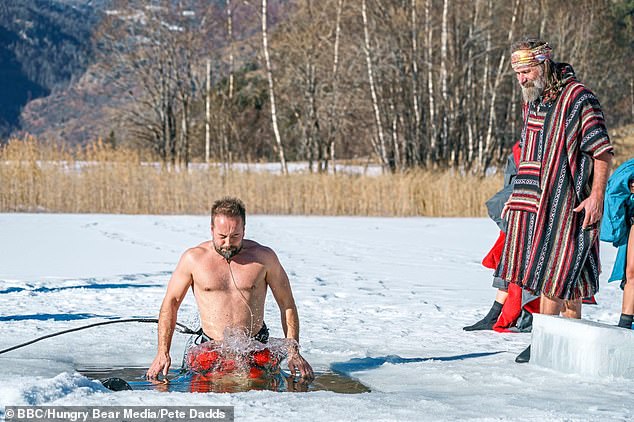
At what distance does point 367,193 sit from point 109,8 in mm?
15287

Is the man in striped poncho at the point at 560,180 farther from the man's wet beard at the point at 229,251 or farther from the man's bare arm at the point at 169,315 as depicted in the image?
the man's bare arm at the point at 169,315

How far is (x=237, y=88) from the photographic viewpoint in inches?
1877

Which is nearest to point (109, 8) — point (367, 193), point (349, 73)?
point (349, 73)

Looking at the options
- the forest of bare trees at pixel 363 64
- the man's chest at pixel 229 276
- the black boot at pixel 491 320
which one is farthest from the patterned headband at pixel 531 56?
the forest of bare trees at pixel 363 64

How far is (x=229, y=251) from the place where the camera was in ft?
16.2

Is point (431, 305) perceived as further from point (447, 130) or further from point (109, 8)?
point (109, 8)

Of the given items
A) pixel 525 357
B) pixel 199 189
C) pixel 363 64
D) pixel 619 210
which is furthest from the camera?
pixel 363 64

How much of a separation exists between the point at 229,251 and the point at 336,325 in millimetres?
2031

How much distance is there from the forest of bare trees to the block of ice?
17.7m

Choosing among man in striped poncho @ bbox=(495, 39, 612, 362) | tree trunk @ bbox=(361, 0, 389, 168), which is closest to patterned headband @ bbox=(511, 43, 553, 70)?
man in striped poncho @ bbox=(495, 39, 612, 362)

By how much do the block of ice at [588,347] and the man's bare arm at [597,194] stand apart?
51 cm

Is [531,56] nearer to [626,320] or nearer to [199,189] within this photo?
[626,320]

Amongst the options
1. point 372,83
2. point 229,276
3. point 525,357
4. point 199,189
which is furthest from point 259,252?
point 372,83

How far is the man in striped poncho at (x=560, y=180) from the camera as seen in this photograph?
15.9 ft
